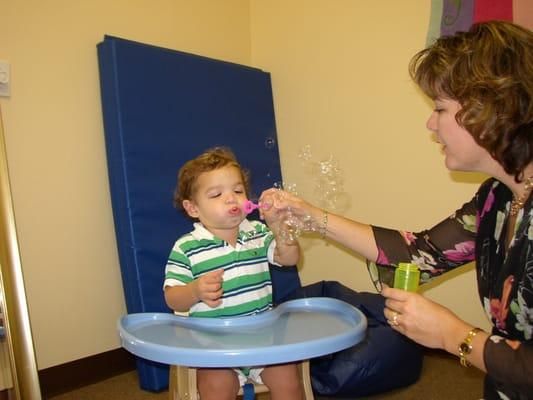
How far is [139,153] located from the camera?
1.82 metres

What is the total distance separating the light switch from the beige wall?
3 cm

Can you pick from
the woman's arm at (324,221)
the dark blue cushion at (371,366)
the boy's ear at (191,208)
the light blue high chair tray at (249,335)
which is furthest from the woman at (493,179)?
the dark blue cushion at (371,366)

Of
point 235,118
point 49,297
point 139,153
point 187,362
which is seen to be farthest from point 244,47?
point 187,362

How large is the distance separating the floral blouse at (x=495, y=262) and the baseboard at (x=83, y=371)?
126 cm

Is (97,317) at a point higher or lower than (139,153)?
lower

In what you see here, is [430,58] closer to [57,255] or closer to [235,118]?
[235,118]

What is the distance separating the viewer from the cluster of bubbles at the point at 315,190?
1.26m

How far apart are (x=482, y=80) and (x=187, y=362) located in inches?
29.0

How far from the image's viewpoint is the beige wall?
5.64 feet

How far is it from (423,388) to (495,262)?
975 millimetres

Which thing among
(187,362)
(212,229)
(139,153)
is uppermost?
(139,153)

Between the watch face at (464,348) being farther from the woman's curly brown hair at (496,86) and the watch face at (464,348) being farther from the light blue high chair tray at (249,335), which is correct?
the woman's curly brown hair at (496,86)

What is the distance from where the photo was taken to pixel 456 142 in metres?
0.95

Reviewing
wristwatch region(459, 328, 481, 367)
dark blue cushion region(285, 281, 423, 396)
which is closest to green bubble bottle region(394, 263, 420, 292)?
wristwatch region(459, 328, 481, 367)
